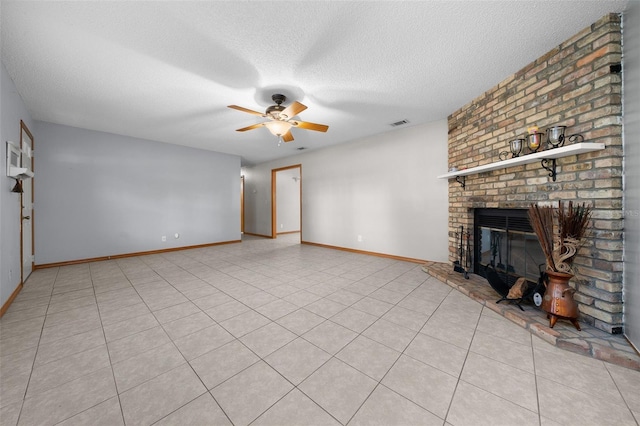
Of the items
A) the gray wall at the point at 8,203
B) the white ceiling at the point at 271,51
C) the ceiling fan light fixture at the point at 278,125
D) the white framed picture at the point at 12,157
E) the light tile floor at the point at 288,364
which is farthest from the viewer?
the ceiling fan light fixture at the point at 278,125

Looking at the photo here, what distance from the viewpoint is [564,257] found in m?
1.87

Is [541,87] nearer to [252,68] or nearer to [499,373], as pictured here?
[499,373]

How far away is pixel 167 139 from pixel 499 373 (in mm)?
6368

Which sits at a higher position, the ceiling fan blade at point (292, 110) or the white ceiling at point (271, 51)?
the white ceiling at point (271, 51)

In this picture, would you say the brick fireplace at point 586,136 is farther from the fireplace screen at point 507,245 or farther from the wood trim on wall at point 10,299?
the wood trim on wall at point 10,299

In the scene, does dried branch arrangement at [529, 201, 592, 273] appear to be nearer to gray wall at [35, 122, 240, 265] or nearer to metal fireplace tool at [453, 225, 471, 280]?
metal fireplace tool at [453, 225, 471, 280]

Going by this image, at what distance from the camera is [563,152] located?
1937 millimetres

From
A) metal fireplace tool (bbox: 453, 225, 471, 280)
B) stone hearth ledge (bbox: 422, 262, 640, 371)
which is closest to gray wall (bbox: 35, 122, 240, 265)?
metal fireplace tool (bbox: 453, 225, 471, 280)

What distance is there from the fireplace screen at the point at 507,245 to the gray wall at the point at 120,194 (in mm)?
5873

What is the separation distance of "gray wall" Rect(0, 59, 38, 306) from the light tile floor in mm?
319

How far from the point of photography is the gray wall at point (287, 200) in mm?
8586

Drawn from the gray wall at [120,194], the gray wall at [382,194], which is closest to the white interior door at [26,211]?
the gray wall at [120,194]

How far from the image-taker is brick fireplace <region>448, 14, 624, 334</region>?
1825 millimetres

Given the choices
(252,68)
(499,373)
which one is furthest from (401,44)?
(499,373)
